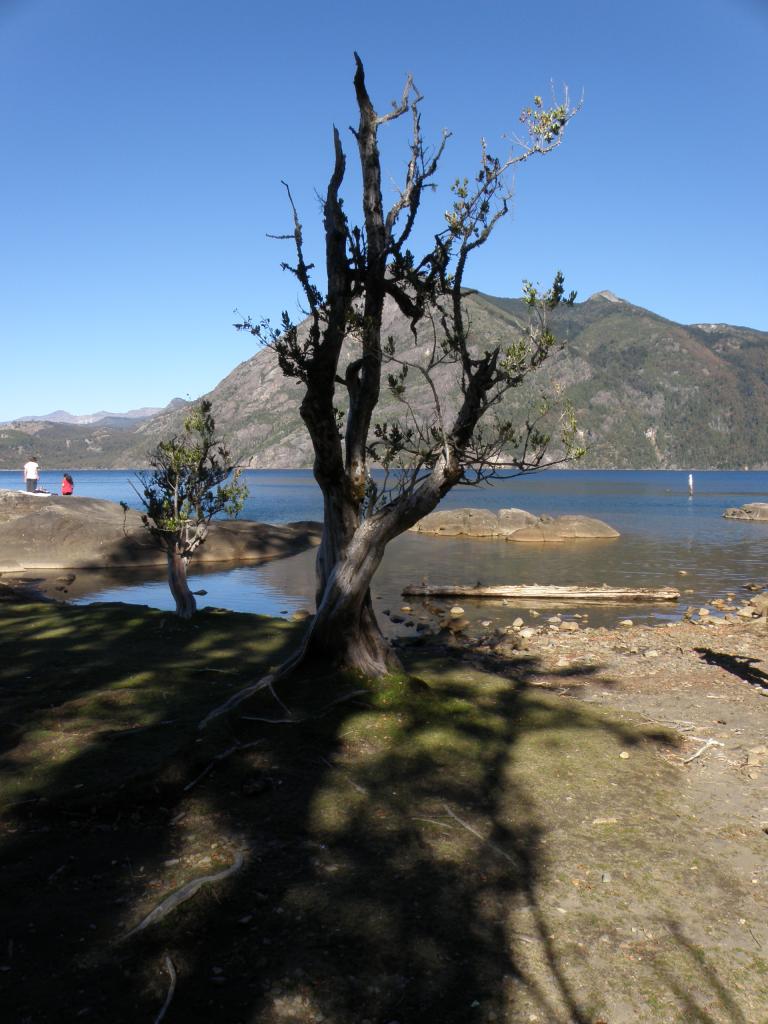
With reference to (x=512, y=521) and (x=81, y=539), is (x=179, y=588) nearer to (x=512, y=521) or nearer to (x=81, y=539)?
(x=81, y=539)

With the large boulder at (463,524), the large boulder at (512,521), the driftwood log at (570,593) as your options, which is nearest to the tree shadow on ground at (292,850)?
the driftwood log at (570,593)

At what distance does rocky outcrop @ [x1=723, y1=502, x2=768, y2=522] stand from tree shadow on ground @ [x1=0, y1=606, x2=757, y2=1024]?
201 ft

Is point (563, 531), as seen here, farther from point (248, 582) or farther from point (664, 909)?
point (664, 909)

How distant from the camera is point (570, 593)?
93.4 ft

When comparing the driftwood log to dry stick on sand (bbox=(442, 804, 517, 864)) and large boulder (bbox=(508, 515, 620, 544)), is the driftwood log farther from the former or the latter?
dry stick on sand (bbox=(442, 804, 517, 864))

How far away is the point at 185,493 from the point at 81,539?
21.8 m

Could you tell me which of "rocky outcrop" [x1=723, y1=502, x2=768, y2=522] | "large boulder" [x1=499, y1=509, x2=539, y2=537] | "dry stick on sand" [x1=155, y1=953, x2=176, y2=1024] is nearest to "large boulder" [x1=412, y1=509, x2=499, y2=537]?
"large boulder" [x1=499, y1=509, x2=539, y2=537]

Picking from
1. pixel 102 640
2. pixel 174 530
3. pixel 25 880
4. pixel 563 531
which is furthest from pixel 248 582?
pixel 25 880

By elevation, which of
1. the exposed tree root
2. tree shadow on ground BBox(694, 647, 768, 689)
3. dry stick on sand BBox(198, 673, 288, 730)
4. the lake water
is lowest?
the lake water

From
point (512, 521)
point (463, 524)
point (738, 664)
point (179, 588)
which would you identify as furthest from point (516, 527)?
point (179, 588)

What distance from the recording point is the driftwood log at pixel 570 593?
28156mm

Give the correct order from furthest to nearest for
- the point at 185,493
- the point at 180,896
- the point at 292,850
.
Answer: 1. the point at 185,493
2. the point at 292,850
3. the point at 180,896

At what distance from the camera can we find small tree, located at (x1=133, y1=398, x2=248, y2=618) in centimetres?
1905

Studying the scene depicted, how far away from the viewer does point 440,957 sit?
5754 millimetres
